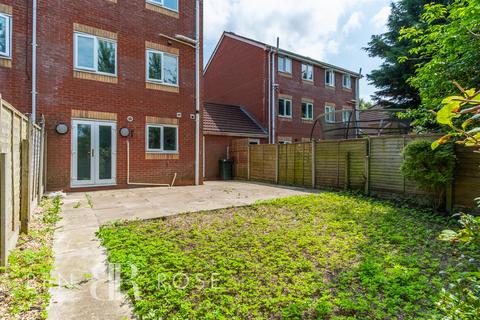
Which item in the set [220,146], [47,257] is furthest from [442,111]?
[220,146]

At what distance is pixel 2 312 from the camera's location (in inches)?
90.5

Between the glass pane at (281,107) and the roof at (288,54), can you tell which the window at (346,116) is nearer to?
the glass pane at (281,107)

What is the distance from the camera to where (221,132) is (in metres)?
14.9

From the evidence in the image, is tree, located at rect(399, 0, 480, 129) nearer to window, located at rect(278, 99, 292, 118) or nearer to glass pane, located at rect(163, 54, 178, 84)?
glass pane, located at rect(163, 54, 178, 84)

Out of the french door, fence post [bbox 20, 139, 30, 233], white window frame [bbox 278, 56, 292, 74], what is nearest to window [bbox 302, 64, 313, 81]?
white window frame [bbox 278, 56, 292, 74]

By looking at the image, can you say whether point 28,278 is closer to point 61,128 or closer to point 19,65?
point 61,128

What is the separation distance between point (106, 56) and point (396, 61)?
1581cm

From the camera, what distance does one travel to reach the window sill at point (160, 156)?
33.5 ft

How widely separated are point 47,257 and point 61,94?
7.07 metres

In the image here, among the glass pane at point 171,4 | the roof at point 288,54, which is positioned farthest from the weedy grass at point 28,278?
the roof at point 288,54

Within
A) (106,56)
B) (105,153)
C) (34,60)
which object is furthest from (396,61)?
(34,60)

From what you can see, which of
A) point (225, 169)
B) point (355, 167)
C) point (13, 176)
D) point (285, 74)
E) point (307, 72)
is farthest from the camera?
point (307, 72)

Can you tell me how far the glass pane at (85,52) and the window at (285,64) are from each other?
11.2 m

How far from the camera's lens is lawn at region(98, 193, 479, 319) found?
2537mm
